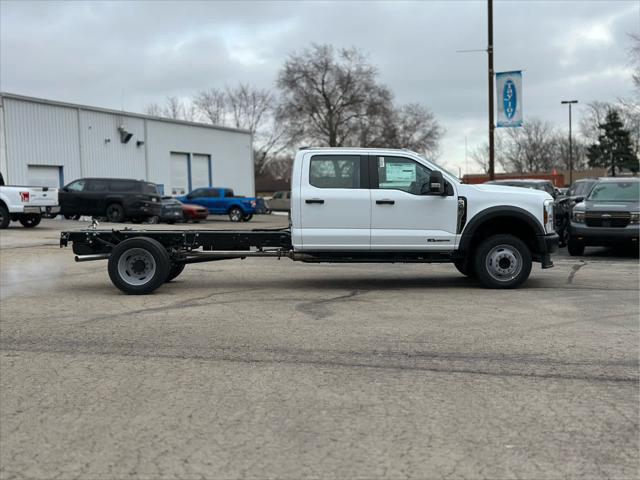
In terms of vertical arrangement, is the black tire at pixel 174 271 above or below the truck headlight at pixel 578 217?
below

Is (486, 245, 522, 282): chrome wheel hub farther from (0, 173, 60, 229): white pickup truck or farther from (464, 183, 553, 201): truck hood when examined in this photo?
(0, 173, 60, 229): white pickup truck

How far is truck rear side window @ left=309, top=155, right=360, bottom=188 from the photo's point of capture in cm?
980

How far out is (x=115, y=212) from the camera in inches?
1037

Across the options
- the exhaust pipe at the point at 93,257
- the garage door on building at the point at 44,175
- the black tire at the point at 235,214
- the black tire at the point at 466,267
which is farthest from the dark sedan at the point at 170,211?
the black tire at the point at 466,267

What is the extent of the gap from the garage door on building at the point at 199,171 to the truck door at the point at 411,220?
35738mm

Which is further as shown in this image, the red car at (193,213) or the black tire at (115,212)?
the red car at (193,213)

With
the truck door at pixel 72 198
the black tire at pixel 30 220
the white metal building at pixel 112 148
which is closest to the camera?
the black tire at pixel 30 220

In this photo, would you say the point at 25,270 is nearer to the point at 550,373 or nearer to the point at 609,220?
the point at 550,373

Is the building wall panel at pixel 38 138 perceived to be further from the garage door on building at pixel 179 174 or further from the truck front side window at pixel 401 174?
the truck front side window at pixel 401 174

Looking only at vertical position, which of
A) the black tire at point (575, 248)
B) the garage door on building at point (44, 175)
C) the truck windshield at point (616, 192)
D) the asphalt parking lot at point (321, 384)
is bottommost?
the asphalt parking lot at point (321, 384)

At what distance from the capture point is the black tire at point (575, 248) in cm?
1496

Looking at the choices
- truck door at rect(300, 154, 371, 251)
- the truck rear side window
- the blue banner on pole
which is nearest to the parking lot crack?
truck door at rect(300, 154, 371, 251)

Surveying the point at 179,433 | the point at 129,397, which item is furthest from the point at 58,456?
the point at 129,397

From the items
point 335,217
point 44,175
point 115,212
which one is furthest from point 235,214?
point 335,217
